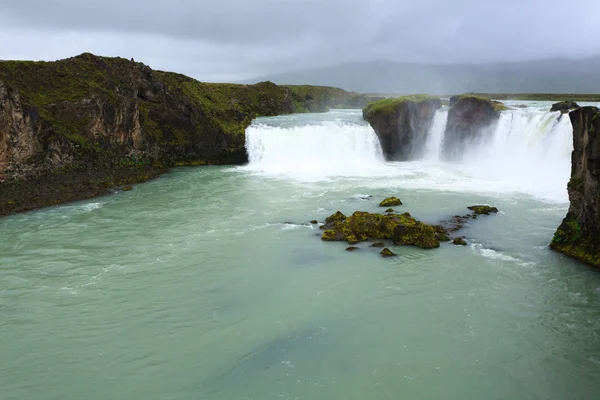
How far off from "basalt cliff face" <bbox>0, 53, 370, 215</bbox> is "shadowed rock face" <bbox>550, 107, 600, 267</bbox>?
23.3 metres

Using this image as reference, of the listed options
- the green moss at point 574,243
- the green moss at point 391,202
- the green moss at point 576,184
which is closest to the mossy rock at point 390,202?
the green moss at point 391,202

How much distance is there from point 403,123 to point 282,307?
3040 cm

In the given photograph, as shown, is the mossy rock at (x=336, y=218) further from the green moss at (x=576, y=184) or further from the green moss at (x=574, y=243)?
the green moss at (x=576, y=184)

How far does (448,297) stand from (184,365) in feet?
23.2

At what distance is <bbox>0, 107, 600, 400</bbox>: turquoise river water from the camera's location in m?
8.30

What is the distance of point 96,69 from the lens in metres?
30.2

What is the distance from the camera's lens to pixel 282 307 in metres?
11.2

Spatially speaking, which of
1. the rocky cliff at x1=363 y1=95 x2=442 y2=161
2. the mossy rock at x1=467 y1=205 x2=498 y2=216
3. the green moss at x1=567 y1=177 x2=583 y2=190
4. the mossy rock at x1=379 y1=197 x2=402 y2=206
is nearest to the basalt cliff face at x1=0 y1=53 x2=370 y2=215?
the rocky cliff at x1=363 y1=95 x2=442 y2=161

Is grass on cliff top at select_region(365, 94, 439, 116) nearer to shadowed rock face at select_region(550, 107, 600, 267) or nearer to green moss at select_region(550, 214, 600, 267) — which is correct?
shadowed rock face at select_region(550, 107, 600, 267)

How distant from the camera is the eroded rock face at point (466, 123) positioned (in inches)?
1384

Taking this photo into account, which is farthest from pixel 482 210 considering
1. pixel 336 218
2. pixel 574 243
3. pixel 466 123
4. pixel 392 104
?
pixel 392 104

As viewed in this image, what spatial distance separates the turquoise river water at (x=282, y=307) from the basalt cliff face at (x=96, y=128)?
386 cm

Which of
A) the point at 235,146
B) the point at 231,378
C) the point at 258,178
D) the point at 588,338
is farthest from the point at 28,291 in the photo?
the point at 235,146

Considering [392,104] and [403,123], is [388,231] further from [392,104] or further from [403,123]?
[392,104]
